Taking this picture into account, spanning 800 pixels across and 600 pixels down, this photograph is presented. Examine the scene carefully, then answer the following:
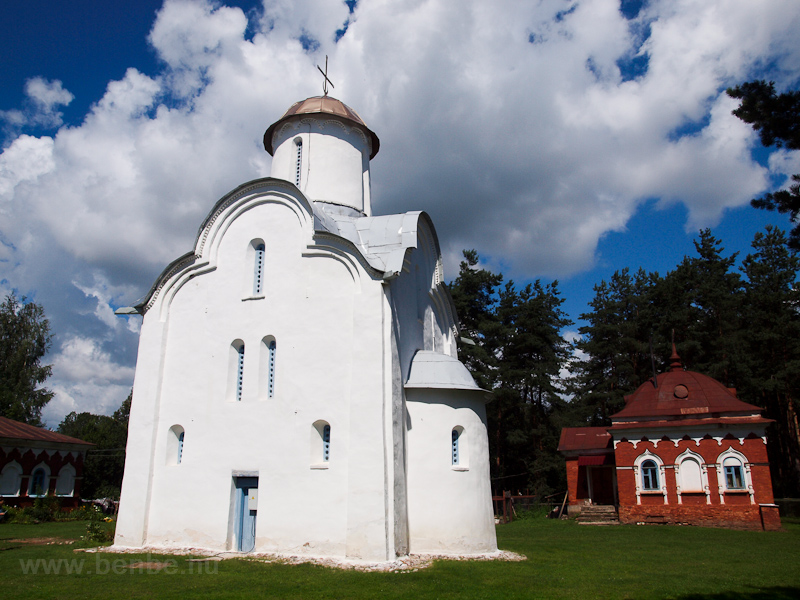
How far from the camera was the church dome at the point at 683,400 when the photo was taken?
65.5 feet

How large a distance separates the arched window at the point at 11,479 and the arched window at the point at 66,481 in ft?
6.43

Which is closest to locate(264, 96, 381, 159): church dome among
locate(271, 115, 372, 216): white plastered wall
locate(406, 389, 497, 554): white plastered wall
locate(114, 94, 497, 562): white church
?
locate(271, 115, 372, 216): white plastered wall

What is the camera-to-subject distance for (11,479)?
71.5ft

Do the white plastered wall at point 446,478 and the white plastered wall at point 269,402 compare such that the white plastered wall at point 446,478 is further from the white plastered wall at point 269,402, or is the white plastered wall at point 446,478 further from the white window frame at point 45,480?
the white window frame at point 45,480

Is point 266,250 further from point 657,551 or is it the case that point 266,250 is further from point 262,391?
point 657,551

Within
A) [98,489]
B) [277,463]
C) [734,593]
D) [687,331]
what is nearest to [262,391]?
[277,463]

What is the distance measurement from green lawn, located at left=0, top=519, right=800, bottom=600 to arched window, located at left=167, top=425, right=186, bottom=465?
2303 millimetres

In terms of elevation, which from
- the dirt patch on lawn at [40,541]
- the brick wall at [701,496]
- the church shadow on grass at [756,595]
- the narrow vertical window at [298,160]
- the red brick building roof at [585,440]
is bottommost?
the dirt patch on lawn at [40,541]

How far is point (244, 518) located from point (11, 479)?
15.8 metres

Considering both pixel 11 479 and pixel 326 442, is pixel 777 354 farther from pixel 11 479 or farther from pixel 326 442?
pixel 11 479

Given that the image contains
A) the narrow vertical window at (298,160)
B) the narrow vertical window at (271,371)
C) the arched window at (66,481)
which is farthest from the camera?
the arched window at (66,481)

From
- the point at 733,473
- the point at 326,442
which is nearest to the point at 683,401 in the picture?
the point at 733,473

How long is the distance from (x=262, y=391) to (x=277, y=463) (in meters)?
1.72

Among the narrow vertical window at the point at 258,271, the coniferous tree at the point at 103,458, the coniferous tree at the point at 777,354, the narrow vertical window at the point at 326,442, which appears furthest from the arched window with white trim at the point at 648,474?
the coniferous tree at the point at 103,458
